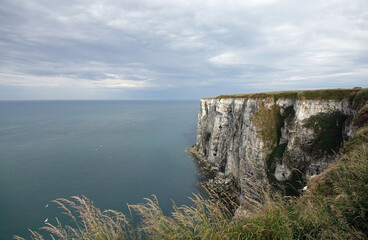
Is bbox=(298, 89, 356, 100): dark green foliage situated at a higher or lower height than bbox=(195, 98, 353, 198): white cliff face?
higher

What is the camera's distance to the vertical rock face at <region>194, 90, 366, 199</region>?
3588cm

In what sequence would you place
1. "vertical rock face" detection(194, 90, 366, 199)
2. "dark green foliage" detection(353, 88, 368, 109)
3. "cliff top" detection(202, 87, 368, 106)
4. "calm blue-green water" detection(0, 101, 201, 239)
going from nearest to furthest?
"dark green foliage" detection(353, 88, 368, 109)
"cliff top" detection(202, 87, 368, 106)
"vertical rock face" detection(194, 90, 366, 199)
"calm blue-green water" detection(0, 101, 201, 239)

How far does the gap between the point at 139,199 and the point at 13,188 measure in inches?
1395

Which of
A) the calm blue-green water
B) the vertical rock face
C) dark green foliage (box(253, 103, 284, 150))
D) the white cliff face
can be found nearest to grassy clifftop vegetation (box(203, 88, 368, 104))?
the vertical rock face

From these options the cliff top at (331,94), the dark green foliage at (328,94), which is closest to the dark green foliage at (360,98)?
the cliff top at (331,94)

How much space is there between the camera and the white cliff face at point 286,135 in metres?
36.1

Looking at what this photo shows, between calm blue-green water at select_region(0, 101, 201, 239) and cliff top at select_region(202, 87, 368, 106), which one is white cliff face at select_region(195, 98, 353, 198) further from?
calm blue-green water at select_region(0, 101, 201, 239)

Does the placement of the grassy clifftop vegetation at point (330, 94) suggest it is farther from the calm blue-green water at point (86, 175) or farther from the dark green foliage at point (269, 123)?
the calm blue-green water at point (86, 175)

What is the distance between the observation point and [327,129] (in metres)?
37.3

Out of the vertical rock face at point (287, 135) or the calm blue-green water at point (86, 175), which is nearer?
the vertical rock face at point (287, 135)

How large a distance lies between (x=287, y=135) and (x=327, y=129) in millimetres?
7273

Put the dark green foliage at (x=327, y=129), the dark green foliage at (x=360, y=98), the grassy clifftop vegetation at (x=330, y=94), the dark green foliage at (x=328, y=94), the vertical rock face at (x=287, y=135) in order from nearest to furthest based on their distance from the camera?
the dark green foliage at (x=360, y=98), the grassy clifftop vegetation at (x=330, y=94), the dark green foliage at (x=327, y=129), the vertical rock face at (x=287, y=135), the dark green foliage at (x=328, y=94)

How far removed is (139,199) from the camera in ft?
149

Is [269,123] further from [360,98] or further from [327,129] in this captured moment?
[360,98]
